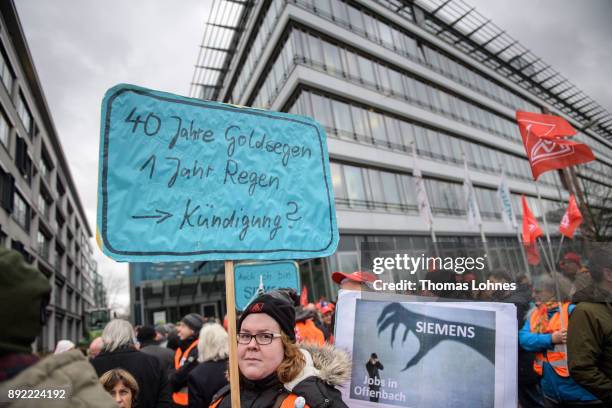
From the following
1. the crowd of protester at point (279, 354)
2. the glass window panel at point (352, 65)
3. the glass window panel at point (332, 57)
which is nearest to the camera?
the crowd of protester at point (279, 354)

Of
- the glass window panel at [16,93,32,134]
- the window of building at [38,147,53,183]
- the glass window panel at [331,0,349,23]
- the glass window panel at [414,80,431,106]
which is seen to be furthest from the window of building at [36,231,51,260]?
the glass window panel at [414,80,431,106]

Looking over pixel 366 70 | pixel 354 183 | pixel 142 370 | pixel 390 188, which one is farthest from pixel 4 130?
pixel 142 370

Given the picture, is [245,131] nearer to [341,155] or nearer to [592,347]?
[592,347]

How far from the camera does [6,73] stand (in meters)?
→ 21.7

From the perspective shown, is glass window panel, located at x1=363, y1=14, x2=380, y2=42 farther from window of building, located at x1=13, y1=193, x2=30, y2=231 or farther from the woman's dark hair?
window of building, located at x1=13, y1=193, x2=30, y2=231

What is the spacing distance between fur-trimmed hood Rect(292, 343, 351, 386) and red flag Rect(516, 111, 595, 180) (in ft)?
21.9

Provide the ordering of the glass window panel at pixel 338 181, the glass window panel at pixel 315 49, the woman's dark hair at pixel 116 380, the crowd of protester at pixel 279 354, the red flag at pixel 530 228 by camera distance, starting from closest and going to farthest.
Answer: the crowd of protester at pixel 279 354 → the woman's dark hair at pixel 116 380 → the red flag at pixel 530 228 → the glass window panel at pixel 338 181 → the glass window panel at pixel 315 49

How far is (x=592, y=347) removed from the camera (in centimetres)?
252

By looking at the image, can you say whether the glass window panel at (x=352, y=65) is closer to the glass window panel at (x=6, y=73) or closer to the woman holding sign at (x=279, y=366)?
the woman holding sign at (x=279, y=366)

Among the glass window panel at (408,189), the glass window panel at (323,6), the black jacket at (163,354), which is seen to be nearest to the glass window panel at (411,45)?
the glass window panel at (323,6)

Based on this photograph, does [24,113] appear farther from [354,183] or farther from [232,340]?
[232,340]

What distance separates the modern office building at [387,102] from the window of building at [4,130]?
12.2m

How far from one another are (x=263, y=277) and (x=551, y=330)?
332 cm

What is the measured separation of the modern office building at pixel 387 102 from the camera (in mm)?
17494
